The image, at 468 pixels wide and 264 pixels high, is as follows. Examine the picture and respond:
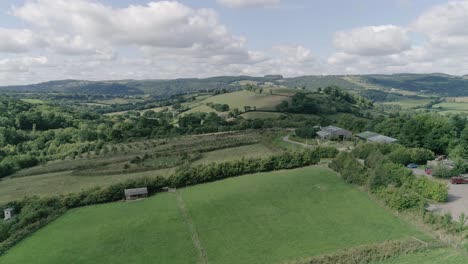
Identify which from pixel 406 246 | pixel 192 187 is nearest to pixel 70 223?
pixel 192 187

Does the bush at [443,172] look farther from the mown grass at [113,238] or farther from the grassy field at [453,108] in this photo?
the grassy field at [453,108]

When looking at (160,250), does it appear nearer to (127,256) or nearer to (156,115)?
(127,256)

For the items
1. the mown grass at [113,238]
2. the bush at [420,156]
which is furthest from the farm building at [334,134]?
the mown grass at [113,238]

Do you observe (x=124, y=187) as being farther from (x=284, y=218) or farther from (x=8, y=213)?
(x=284, y=218)

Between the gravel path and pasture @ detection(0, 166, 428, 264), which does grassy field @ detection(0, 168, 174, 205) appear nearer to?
pasture @ detection(0, 166, 428, 264)

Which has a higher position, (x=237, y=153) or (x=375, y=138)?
(x=375, y=138)

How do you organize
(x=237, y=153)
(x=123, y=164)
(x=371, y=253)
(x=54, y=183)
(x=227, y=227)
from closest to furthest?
(x=371, y=253)
(x=227, y=227)
(x=54, y=183)
(x=123, y=164)
(x=237, y=153)

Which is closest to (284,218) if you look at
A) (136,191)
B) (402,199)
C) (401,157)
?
(402,199)
